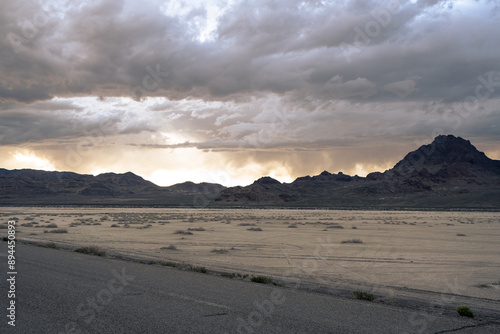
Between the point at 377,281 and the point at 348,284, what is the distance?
1.30 m

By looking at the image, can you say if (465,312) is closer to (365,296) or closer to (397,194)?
(365,296)

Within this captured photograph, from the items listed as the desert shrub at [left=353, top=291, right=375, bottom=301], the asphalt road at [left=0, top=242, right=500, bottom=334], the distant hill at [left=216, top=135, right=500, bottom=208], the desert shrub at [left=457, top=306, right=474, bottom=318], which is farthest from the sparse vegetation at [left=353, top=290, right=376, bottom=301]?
the distant hill at [left=216, top=135, right=500, bottom=208]

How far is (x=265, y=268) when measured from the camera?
16203 mm

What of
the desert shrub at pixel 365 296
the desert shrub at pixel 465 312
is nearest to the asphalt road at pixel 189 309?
the desert shrub at pixel 465 312

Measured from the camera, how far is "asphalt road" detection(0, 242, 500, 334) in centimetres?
761

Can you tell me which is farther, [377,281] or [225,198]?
[225,198]

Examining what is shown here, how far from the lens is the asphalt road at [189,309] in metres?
7.61

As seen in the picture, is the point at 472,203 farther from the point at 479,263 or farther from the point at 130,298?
the point at 130,298

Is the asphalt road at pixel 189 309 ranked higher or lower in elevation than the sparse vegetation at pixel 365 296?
higher

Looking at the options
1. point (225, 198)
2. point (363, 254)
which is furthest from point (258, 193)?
point (363, 254)

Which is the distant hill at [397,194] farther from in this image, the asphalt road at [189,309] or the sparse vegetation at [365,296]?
the asphalt road at [189,309]

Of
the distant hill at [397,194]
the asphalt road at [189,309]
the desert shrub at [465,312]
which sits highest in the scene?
the distant hill at [397,194]

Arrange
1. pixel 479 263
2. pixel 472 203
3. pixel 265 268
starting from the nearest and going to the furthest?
pixel 265 268 → pixel 479 263 → pixel 472 203

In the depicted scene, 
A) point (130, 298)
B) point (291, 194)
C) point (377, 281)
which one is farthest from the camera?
point (291, 194)
